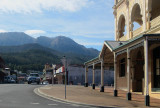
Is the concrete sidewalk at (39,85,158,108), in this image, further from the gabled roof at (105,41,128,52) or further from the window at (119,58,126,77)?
the window at (119,58,126,77)

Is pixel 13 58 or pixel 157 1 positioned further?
pixel 13 58

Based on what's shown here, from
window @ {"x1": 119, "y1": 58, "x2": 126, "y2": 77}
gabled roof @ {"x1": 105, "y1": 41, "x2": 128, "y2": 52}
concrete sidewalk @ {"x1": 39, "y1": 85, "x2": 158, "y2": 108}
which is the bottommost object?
concrete sidewalk @ {"x1": 39, "y1": 85, "x2": 158, "y2": 108}

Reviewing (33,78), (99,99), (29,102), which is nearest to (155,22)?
(99,99)

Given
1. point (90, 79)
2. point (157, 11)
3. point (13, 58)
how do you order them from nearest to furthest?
point (157, 11) → point (90, 79) → point (13, 58)

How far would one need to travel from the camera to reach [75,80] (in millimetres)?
68750

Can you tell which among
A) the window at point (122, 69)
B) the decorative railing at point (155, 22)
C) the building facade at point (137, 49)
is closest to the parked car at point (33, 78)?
the building facade at point (137, 49)

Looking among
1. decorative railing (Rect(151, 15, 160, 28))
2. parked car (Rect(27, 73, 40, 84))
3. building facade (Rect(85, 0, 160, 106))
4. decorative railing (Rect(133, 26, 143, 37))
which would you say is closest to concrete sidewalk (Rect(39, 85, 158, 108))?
building facade (Rect(85, 0, 160, 106))

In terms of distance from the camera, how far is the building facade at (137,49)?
17.2m

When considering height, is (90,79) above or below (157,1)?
below

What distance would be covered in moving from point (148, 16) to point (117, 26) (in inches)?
337

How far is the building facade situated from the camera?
17.2 meters

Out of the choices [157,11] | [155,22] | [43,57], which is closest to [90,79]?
[157,11]

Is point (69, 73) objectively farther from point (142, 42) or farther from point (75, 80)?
point (142, 42)

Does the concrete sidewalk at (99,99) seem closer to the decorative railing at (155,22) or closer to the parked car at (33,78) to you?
the decorative railing at (155,22)
